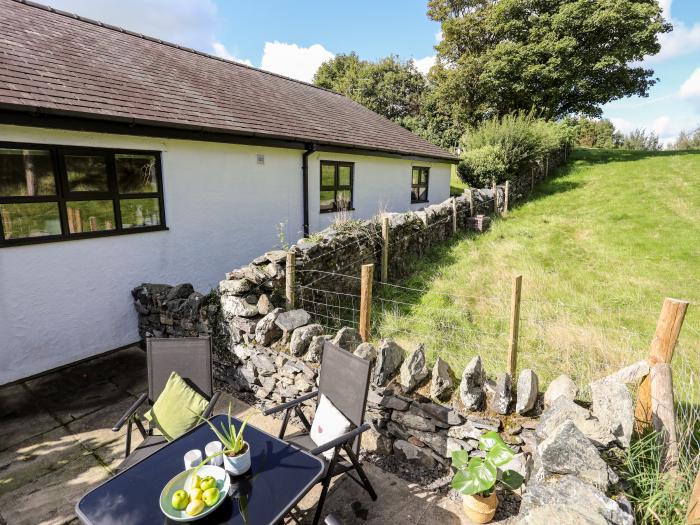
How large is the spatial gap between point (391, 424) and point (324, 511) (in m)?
1.03

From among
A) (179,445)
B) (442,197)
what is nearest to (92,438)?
(179,445)

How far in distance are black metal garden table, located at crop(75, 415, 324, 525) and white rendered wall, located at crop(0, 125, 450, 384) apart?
13.3 feet

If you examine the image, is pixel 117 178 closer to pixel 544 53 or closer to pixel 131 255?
pixel 131 255

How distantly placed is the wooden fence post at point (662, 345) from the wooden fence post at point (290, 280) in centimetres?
419

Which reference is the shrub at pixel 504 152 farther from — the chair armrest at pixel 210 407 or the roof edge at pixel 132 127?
the chair armrest at pixel 210 407

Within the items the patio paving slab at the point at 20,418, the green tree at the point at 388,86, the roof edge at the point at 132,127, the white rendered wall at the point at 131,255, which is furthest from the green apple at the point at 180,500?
the green tree at the point at 388,86

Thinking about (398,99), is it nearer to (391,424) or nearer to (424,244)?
(424,244)

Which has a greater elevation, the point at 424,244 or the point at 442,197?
the point at 442,197

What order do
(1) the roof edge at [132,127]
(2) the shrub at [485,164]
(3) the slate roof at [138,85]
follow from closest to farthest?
(1) the roof edge at [132,127]
(3) the slate roof at [138,85]
(2) the shrub at [485,164]

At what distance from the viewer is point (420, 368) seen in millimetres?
3699

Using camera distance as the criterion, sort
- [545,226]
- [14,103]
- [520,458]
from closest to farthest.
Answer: [520,458] < [14,103] < [545,226]

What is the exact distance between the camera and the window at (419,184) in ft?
48.7

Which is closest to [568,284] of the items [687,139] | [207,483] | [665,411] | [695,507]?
[665,411]

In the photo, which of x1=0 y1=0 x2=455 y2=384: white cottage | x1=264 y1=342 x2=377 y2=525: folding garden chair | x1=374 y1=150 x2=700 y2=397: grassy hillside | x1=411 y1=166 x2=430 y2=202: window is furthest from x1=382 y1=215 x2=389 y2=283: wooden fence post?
x1=411 y1=166 x2=430 y2=202: window
